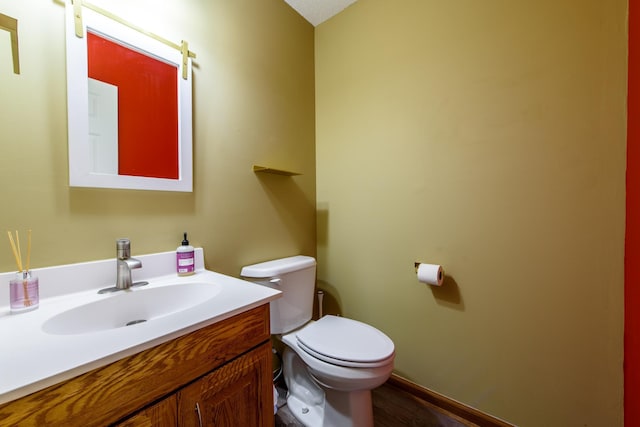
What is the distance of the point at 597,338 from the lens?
3.21ft

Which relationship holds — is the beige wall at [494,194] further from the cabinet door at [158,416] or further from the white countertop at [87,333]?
the cabinet door at [158,416]

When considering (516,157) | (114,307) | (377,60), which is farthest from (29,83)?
(516,157)

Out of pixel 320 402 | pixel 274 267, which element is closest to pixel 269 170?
pixel 274 267

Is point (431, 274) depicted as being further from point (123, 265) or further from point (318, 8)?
point (318, 8)

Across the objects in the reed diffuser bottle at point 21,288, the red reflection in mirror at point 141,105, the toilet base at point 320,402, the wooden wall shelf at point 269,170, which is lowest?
the toilet base at point 320,402

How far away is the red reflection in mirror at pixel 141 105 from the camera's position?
935 mm

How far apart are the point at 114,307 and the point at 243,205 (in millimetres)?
702

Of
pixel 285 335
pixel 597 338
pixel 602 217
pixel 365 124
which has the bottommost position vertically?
pixel 285 335

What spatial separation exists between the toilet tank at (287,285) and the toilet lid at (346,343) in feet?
0.43

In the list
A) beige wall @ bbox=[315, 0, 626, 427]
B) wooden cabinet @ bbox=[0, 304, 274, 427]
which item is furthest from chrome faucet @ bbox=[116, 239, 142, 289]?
beige wall @ bbox=[315, 0, 626, 427]

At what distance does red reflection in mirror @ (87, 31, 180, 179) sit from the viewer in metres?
Answer: 0.94

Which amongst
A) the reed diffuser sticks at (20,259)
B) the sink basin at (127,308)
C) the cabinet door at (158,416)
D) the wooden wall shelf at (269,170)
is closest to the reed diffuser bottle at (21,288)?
the reed diffuser sticks at (20,259)

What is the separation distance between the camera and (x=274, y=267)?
132cm

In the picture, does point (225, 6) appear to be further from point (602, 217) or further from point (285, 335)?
point (602, 217)
